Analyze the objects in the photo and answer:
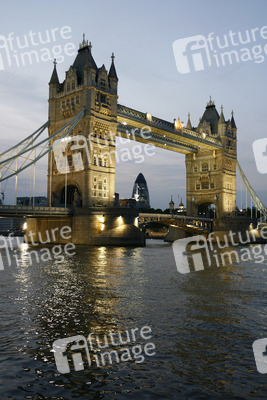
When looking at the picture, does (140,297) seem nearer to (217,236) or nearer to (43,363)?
(43,363)

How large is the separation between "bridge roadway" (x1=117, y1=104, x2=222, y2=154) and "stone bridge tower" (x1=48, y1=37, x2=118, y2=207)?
3.95 m

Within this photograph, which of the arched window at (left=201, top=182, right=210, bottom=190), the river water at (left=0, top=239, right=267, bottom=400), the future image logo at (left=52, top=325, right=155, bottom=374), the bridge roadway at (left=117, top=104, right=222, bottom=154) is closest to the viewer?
the river water at (left=0, top=239, right=267, bottom=400)

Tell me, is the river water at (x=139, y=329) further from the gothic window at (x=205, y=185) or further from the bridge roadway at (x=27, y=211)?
the gothic window at (x=205, y=185)

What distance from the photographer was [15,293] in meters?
15.5

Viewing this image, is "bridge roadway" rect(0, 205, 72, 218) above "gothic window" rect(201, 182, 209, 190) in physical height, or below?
below

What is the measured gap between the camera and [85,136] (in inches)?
2031

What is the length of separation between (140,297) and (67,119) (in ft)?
143

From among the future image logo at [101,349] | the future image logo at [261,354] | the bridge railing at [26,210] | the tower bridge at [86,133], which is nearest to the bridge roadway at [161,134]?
the tower bridge at [86,133]

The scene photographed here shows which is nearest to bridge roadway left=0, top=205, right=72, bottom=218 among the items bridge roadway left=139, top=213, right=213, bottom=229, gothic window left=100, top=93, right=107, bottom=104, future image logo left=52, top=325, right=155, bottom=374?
bridge roadway left=139, top=213, right=213, bottom=229

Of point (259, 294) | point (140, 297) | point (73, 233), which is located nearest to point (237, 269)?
point (259, 294)

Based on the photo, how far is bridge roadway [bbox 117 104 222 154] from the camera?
2312 inches

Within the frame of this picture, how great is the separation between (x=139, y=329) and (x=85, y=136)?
43.3 meters

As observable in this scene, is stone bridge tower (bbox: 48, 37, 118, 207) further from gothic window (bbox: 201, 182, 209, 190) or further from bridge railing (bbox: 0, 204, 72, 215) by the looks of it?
gothic window (bbox: 201, 182, 209, 190)

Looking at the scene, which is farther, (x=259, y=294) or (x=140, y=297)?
(x=259, y=294)
